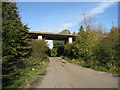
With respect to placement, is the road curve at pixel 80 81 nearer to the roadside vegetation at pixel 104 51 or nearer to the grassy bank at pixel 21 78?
the grassy bank at pixel 21 78

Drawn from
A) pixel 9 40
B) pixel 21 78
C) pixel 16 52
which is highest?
pixel 9 40

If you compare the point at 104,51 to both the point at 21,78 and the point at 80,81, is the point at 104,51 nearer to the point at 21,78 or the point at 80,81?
the point at 80,81

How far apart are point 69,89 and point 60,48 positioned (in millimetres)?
56065

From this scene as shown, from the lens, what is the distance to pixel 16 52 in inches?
505

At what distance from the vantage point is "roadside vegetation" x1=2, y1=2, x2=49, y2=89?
6846 mm

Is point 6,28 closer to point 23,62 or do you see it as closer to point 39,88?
point 39,88

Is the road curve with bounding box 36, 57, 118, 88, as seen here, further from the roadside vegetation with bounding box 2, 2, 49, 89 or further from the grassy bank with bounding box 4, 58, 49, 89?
the roadside vegetation with bounding box 2, 2, 49, 89

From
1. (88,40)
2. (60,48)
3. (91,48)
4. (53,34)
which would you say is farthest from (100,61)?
(60,48)

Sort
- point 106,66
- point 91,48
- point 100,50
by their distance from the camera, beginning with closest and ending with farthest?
point 106,66
point 100,50
point 91,48

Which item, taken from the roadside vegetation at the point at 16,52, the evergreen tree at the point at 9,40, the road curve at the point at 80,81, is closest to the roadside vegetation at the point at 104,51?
the road curve at the point at 80,81

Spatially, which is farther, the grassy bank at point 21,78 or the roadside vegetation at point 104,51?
the roadside vegetation at point 104,51

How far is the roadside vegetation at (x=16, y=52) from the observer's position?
6846 millimetres

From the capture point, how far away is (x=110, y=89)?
5910 mm

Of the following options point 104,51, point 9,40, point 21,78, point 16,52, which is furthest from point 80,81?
point 16,52
